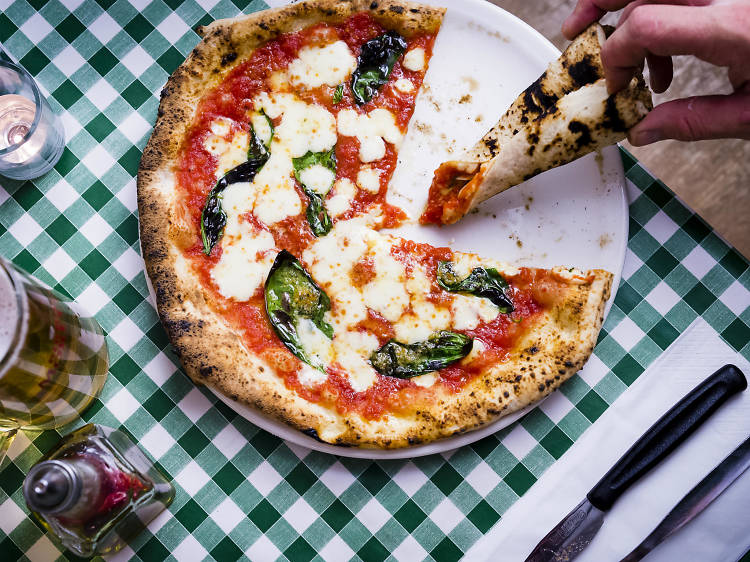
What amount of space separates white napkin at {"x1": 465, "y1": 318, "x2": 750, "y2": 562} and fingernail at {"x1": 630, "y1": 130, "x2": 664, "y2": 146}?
3.15 ft

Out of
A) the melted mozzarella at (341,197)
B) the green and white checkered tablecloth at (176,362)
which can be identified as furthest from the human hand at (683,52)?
the melted mozzarella at (341,197)

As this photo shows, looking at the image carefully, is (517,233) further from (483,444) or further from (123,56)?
(123,56)

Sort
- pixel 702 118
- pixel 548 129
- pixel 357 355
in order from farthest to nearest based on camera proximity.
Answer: pixel 357 355
pixel 548 129
pixel 702 118

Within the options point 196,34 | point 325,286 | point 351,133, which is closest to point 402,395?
point 325,286

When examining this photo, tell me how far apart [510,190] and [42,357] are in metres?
2.27

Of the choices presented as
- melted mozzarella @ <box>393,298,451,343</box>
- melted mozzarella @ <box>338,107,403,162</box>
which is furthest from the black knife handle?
melted mozzarella @ <box>338,107,403,162</box>

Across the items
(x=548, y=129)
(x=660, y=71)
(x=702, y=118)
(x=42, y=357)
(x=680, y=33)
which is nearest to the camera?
(x=680, y=33)

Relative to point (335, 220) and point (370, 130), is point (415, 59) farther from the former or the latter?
point (335, 220)

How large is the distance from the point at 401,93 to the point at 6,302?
2.05 m

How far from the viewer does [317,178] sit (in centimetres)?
330

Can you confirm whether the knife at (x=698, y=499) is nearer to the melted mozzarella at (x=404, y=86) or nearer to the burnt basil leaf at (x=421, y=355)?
the burnt basil leaf at (x=421, y=355)

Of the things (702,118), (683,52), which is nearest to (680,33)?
(683,52)

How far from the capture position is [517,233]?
332 cm

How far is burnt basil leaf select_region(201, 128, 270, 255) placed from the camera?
319 cm
